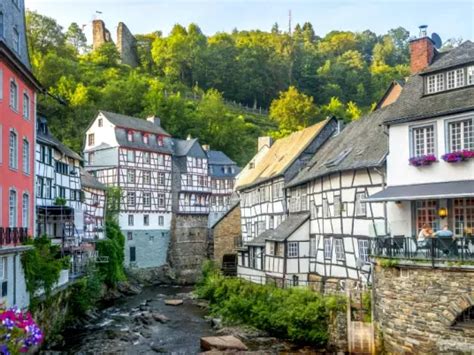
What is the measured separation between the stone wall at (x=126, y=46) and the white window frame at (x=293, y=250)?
7070 centimetres

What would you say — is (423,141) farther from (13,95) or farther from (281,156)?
(281,156)

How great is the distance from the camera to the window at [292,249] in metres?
28.5

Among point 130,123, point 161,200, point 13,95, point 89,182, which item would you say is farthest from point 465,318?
point 130,123

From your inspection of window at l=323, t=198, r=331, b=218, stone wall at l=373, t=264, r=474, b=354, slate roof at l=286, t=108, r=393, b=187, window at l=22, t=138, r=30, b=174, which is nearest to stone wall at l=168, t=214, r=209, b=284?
slate roof at l=286, t=108, r=393, b=187

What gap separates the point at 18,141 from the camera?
21.0 metres

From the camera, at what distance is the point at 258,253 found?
109 feet

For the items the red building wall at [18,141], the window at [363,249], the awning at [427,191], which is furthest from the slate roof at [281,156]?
the red building wall at [18,141]

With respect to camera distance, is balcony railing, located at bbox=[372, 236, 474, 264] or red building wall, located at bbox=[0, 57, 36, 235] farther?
red building wall, located at bbox=[0, 57, 36, 235]

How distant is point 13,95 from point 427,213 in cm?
1572

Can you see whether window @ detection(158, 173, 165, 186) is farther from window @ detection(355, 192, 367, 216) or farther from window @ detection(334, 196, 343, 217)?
window @ detection(355, 192, 367, 216)

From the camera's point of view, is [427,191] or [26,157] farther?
[26,157]

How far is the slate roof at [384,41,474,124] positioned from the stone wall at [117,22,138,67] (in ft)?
254

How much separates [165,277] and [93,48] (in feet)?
194

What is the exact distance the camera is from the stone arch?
15.2 meters
